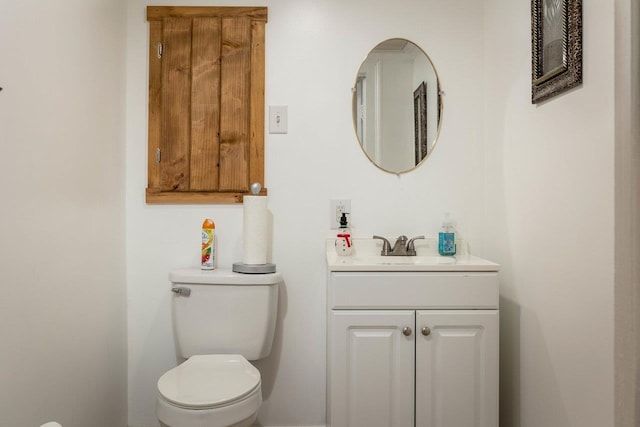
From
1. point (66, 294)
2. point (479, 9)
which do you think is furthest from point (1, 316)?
point (479, 9)

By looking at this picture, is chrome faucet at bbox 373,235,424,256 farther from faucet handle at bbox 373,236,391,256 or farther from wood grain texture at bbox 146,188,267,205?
wood grain texture at bbox 146,188,267,205

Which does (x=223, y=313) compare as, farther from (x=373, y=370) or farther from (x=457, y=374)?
(x=457, y=374)

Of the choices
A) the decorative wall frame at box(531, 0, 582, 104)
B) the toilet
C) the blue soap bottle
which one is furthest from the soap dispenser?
the decorative wall frame at box(531, 0, 582, 104)

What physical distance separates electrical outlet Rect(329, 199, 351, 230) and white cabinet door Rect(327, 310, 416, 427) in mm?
496

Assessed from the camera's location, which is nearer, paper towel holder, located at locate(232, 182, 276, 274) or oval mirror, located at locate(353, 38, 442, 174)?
paper towel holder, located at locate(232, 182, 276, 274)

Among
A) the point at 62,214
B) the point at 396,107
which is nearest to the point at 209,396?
the point at 62,214

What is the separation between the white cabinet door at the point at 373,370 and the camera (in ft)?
4.62

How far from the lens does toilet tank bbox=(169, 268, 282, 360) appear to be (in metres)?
1.60

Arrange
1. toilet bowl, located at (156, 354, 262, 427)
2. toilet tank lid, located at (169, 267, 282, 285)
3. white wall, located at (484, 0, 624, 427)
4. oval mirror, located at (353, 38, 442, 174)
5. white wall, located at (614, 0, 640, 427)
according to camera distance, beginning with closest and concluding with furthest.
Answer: white wall, located at (614, 0, 640, 427) → white wall, located at (484, 0, 624, 427) → toilet bowl, located at (156, 354, 262, 427) → toilet tank lid, located at (169, 267, 282, 285) → oval mirror, located at (353, 38, 442, 174)

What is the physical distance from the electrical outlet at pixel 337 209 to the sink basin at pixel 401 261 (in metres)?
0.08

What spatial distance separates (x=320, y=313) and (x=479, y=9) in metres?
1.56

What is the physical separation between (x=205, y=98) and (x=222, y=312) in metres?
0.94

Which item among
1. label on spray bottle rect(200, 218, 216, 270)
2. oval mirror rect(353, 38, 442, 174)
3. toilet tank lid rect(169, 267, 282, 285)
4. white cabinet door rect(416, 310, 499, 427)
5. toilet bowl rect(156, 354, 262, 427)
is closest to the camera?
toilet bowl rect(156, 354, 262, 427)

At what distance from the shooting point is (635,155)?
949 mm
